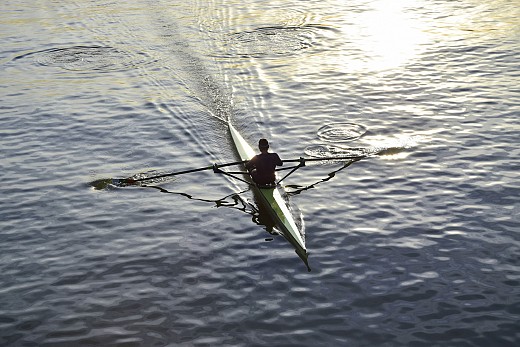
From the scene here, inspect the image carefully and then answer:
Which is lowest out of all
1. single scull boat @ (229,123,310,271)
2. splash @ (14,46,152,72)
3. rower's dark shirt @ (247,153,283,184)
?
single scull boat @ (229,123,310,271)

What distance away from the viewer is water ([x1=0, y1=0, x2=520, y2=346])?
16734mm

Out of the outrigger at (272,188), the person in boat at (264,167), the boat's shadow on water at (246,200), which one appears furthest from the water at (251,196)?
the person in boat at (264,167)

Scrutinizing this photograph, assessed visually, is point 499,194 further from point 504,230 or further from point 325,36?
point 325,36

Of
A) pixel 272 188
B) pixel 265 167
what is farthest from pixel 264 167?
pixel 272 188

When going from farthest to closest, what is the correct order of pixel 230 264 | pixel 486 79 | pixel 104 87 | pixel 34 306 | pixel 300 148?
1. pixel 104 87
2. pixel 486 79
3. pixel 300 148
4. pixel 230 264
5. pixel 34 306

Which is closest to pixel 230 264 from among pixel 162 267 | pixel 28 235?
pixel 162 267

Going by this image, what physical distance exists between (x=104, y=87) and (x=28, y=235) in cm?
1727

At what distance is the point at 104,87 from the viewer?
3750cm

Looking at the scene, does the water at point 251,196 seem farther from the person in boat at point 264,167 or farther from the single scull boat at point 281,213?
the person in boat at point 264,167

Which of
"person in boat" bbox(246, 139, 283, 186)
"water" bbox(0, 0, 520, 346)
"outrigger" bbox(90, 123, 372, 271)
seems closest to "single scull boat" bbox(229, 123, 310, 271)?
"outrigger" bbox(90, 123, 372, 271)

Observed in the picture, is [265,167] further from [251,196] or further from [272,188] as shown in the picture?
[251,196]

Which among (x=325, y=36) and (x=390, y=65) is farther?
(x=325, y=36)

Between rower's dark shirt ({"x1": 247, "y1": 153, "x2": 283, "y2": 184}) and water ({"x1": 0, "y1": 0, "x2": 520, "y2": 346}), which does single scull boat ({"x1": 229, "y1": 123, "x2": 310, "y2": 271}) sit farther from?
water ({"x1": 0, "y1": 0, "x2": 520, "y2": 346})

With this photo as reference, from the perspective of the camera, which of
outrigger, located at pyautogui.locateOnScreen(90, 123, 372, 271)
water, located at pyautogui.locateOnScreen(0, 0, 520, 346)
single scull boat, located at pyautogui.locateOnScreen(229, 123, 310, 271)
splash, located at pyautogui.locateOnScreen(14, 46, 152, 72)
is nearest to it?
water, located at pyautogui.locateOnScreen(0, 0, 520, 346)
